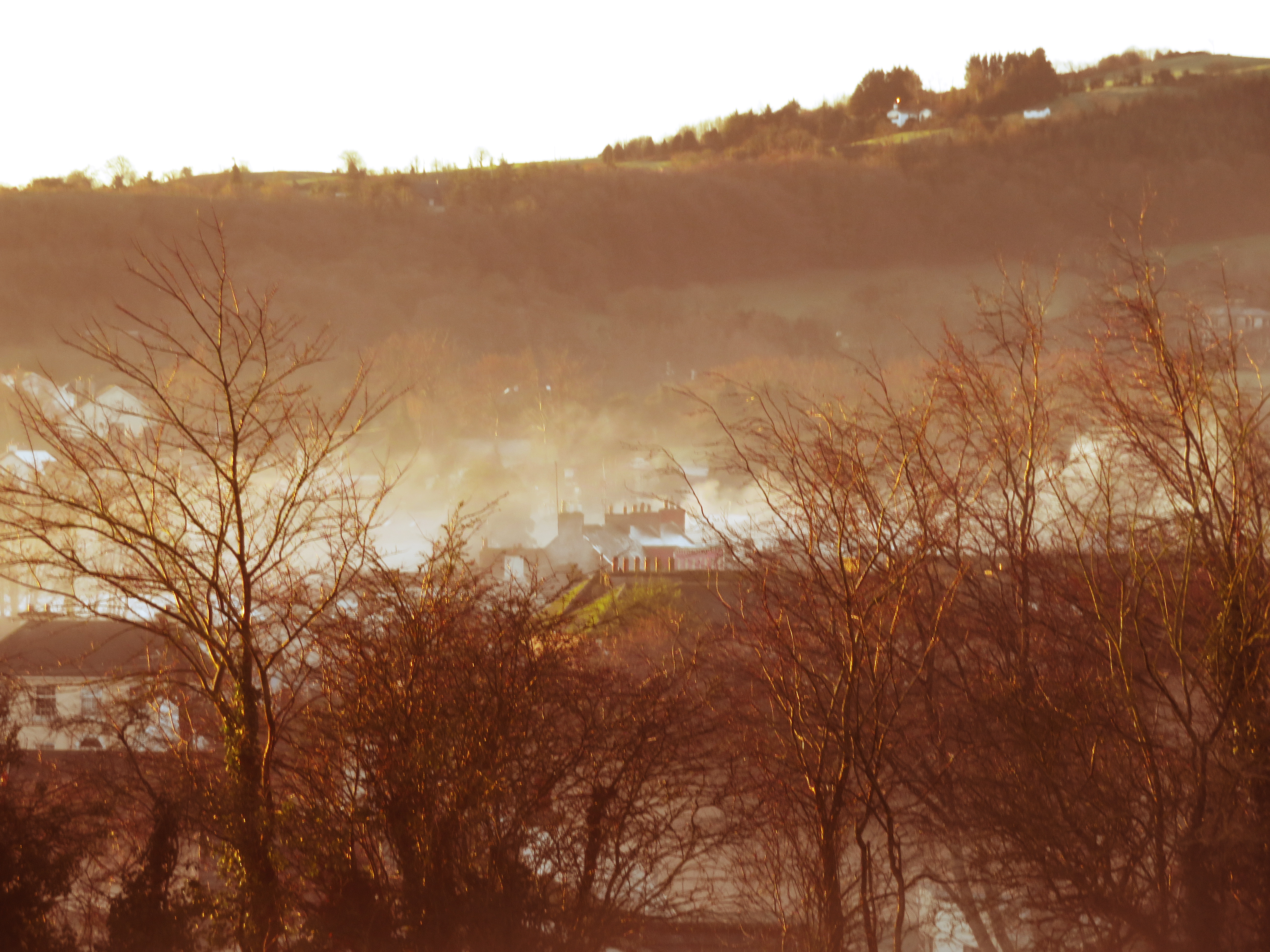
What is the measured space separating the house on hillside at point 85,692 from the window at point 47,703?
11 mm

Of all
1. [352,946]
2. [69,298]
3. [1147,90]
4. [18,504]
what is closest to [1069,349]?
[352,946]

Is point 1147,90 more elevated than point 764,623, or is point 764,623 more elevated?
point 1147,90

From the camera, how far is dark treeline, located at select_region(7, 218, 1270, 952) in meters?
4.47

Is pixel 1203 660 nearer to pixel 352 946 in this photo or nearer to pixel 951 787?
pixel 951 787

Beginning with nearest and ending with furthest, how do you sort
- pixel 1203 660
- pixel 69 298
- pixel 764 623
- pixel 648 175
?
pixel 1203 660
pixel 764 623
pixel 69 298
pixel 648 175

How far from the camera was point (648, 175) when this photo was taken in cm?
7275

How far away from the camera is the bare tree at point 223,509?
4.61m

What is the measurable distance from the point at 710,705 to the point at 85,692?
7598 millimetres

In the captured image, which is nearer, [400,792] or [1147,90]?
[400,792]

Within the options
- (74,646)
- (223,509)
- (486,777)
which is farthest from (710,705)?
(74,646)

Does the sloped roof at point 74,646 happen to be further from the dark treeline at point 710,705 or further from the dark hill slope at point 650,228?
the dark hill slope at point 650,228

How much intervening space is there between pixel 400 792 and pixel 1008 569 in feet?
13.7

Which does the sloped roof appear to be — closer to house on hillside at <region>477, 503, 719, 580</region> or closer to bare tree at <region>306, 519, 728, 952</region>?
bare tree at <region>306, 519, 728, 952</region>

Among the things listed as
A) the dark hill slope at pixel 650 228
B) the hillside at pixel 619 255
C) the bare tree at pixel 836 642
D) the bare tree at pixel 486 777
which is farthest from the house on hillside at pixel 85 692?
the dark hill slope at pixel 650 228
